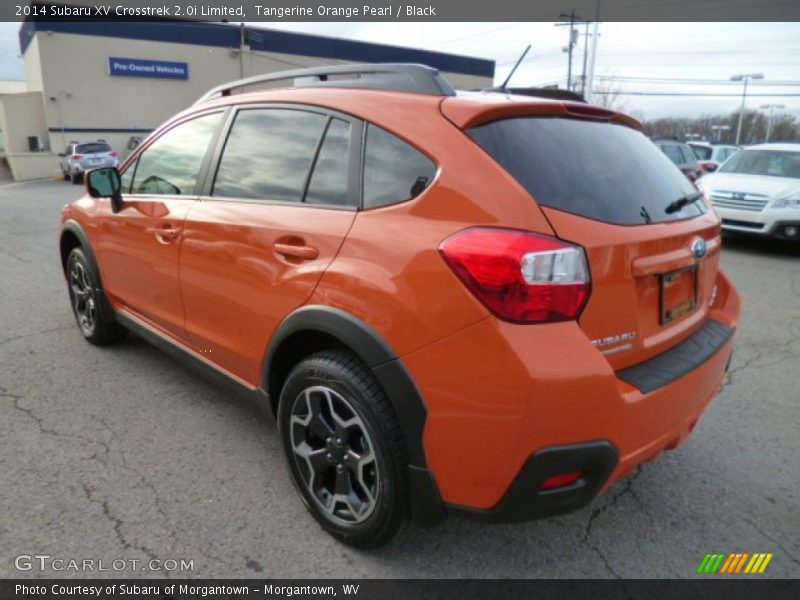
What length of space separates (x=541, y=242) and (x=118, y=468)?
2320 millimetres

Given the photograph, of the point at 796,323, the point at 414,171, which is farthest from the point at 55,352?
the point at 796,323

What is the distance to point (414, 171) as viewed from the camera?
6.89 ft

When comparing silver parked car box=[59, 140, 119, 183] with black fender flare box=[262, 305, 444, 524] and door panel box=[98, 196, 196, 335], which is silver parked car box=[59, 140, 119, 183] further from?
black fender flare box=[262, 305, 444, 524]

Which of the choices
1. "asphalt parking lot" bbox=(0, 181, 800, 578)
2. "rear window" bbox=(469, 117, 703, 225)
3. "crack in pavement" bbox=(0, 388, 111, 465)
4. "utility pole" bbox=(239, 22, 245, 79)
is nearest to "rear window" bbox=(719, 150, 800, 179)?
"asphalt parking lot" bbox=(0, 181, 800, 578)

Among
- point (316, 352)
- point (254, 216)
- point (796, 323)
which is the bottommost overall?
point (796, 323)

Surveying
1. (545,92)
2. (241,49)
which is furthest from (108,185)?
(241,49)

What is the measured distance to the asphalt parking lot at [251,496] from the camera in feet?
7.54

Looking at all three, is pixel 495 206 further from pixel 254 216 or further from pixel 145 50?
pixel 145 50

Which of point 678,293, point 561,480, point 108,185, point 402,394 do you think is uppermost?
point 108,185

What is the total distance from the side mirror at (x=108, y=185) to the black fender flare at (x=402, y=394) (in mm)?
2339

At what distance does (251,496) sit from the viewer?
267cm

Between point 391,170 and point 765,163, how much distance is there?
9578 millimetres

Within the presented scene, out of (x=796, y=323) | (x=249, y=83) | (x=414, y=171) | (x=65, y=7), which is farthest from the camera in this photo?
(x=65, y=7)

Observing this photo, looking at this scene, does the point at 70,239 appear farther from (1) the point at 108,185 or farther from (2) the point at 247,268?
(2) the point at 247,268
